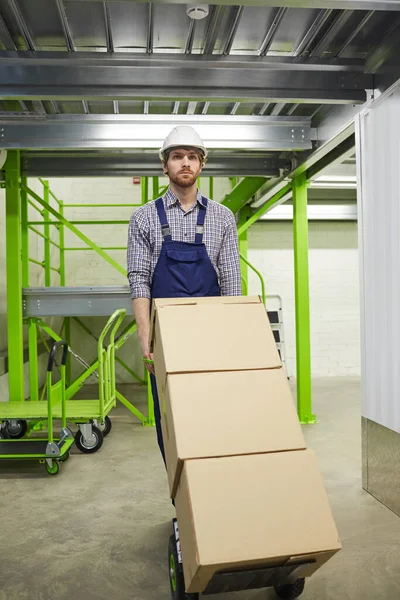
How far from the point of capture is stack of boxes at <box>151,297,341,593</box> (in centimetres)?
177

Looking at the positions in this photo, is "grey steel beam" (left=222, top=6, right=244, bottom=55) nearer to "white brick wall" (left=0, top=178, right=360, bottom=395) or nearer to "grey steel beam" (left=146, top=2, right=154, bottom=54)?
"grey steel beam" (left=146, top=2, right=154, bottom=54)

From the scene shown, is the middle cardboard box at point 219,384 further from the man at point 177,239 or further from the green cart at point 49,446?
the green cart at point 49,446

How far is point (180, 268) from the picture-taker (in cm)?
264

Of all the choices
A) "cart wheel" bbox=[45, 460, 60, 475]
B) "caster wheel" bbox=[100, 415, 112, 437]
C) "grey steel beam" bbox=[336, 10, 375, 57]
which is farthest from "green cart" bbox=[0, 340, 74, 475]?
"grey steel beam" bbox=[336, 10, 375, 57]

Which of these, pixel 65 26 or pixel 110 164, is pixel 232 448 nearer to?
pixel 65 26

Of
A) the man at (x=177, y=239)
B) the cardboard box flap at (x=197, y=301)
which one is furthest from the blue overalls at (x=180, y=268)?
the cardboard box flap at (x=197, y=301)

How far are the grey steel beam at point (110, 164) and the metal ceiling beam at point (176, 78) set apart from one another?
198 centimetres

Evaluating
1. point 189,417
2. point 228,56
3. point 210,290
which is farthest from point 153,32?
point 189,417

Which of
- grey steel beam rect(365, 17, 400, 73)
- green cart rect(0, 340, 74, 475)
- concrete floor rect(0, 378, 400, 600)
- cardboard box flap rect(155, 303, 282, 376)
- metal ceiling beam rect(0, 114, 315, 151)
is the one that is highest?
grey steel beam rect(365, 17, 400, 73)

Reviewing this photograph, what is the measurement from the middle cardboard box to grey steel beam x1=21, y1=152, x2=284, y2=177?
354 cm

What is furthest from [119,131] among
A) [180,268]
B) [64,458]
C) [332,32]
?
[64,458]

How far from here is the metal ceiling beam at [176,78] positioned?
10.5 feet

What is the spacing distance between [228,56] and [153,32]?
532 mm

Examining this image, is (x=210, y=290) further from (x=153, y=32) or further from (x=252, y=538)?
(x=153, y=32)
